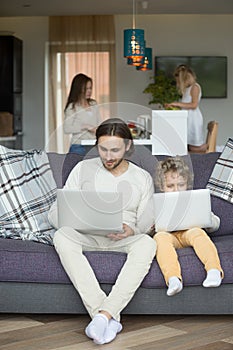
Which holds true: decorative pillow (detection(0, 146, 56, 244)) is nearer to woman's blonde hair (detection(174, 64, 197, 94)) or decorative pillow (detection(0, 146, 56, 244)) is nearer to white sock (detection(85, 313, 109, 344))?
white sock (detection(85, 313, 109, 344))

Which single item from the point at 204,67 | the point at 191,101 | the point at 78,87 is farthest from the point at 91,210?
the point at 204,67

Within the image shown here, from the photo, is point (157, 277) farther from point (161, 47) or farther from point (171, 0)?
point (161, 47)

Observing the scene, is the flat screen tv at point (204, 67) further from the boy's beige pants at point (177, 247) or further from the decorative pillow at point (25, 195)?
the boy's beige pants at point (177, 247)

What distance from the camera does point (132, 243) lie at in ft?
11.4

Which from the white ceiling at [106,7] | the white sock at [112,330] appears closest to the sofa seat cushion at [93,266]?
the white sock at [112,330]

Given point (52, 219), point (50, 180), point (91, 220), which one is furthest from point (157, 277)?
point (50, 180)

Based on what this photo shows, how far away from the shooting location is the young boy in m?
3.35

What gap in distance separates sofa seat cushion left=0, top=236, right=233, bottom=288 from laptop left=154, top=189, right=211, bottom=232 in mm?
151

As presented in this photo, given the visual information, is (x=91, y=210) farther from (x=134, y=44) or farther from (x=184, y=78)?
(x=184, y=78)

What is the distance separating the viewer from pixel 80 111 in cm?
682

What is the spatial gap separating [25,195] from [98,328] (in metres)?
1.15

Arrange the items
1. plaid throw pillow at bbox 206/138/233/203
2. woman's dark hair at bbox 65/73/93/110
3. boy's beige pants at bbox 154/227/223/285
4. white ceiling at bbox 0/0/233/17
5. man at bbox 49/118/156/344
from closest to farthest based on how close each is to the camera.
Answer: man at bbox 49/118/156/344 → boy's beige pants at bbox 154/227/223/285 → plaid throw pillow at bbox 206/138/233/203 → woman's dark hair at bbox 65/73/93/110 → white ceiling at bbox 0/0/233/17

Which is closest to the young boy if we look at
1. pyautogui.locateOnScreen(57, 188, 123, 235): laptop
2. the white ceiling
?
pyautogui.locateOnScreen(57, 188, 123, 235): laptop

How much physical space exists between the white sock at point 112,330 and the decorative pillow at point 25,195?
0.77m
